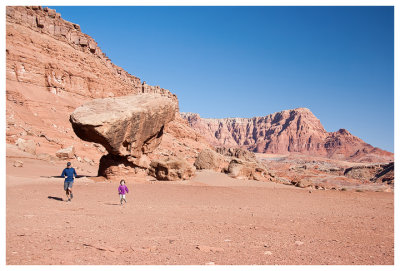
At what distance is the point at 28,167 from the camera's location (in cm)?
1780

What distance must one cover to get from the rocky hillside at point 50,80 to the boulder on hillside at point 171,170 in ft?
30.4

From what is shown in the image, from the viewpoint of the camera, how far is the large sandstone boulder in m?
14.3

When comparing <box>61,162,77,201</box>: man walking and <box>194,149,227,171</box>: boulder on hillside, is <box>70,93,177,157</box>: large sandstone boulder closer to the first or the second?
<box>61,162,77,201</box>: man walking

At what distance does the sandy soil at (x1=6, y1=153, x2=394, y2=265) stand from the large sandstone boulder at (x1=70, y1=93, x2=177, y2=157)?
10.6 ft

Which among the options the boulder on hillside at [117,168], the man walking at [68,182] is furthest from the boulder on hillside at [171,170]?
the man walking at [68,182]

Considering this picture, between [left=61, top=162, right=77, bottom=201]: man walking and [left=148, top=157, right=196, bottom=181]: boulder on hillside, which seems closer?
[left=61, top=162, right=77, bottom=201]: man walking

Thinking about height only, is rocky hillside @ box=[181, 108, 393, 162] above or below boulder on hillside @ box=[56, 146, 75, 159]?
above

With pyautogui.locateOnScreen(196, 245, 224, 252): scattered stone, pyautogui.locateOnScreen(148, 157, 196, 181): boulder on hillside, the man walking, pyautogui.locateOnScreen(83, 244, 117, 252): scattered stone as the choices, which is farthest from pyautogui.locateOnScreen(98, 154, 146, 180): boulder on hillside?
pyautogui.locateOnScreen(196, 245, 224, 252): scattered stone

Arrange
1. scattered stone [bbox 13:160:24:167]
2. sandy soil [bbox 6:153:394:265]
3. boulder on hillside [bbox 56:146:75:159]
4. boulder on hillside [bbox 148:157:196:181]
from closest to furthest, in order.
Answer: sandy soil [bbox 6:153:394:265] → scattered stone [bbox 13:160:24:167] → boulder on hillside [bbox 148:157:196:181] → boulder on hillside [bbox 56:146:75:159]

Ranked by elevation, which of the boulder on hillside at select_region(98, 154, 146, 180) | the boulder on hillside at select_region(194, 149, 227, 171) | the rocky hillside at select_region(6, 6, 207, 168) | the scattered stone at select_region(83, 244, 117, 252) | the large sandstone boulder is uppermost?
the rocky hillside at select_region(6, 6, 207, 168)

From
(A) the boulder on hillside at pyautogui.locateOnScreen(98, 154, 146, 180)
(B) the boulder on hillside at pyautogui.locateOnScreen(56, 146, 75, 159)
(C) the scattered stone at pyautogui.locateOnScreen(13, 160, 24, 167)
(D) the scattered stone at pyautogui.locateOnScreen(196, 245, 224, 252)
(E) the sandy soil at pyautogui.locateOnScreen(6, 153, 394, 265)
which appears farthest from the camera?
(B) the boulder on hillside at pyautogui.locateOnScreen(56, 146, 75, 159)

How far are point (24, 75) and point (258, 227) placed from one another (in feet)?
124

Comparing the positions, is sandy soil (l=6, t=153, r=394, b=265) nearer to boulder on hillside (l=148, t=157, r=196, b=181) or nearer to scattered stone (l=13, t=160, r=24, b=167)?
boulder on hillside (l=148, t=157, r=196, b=181)

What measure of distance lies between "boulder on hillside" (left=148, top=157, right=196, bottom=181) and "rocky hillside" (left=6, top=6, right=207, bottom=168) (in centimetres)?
927
